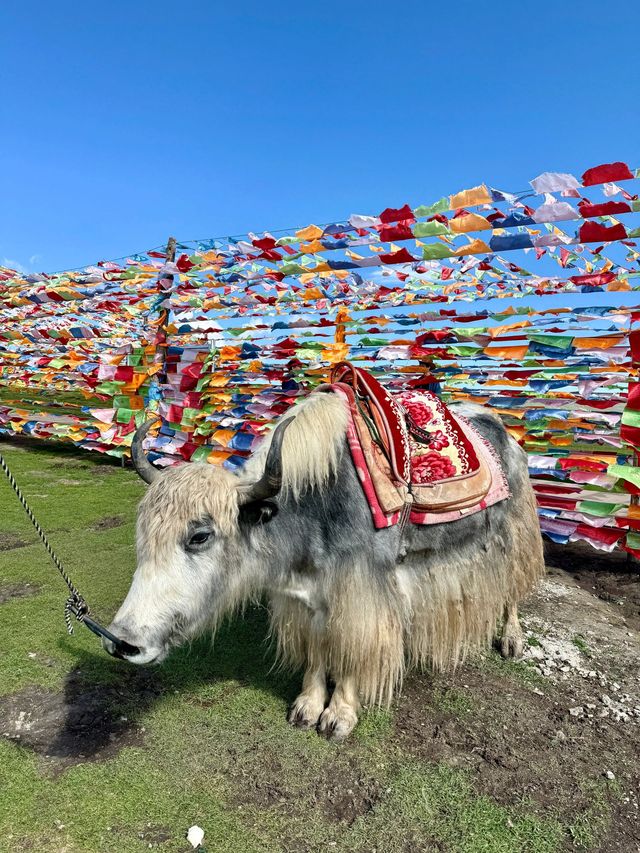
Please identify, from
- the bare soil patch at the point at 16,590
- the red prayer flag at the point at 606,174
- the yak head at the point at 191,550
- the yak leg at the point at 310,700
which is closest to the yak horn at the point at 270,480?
the yak head at the point at 191,550

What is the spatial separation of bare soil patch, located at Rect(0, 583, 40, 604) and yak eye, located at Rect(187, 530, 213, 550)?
1.95 metres

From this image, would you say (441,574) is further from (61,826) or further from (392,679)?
(61,826)

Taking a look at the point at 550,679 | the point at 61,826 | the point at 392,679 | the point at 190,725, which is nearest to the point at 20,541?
the point at 190,725

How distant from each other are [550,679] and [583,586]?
1.37 m

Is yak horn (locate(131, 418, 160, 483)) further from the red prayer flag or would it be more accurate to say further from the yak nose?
the red prayer flag

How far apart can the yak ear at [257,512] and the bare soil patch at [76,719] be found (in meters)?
0.93

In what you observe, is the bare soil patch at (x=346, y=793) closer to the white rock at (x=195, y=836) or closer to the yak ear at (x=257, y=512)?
the white rock at (x=195, y=836)

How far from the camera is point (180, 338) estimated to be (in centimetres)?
702

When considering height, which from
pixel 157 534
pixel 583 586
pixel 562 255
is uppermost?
pixel 562 255

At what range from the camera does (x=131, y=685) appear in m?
2.33

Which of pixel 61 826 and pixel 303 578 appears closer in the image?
pixel 61 826

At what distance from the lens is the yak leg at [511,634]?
2787mm

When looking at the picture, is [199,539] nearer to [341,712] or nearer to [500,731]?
[341,712]

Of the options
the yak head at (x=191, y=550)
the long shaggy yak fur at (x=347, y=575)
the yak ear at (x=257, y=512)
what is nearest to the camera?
the yak head at (x=191, y=550)
